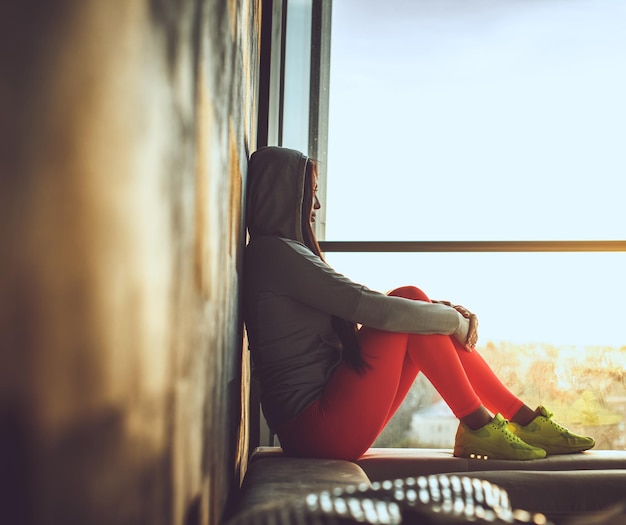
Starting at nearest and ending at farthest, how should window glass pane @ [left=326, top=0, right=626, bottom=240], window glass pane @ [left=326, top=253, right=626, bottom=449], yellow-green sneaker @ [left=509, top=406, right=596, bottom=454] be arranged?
yellow-green sneaker @ [left=509, top=406, right=596, bottom=454]
window glass pane @ [left=326, top=253, right=626, bottom=449]
window glass pane @ [left=326, top=0, right=626, bottom=240]

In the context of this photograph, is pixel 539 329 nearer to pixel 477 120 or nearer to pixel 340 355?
pixel 477 120

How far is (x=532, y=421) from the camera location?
2.11 meters

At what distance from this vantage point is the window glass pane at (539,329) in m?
2.76

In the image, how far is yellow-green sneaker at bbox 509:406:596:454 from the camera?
2074 mm

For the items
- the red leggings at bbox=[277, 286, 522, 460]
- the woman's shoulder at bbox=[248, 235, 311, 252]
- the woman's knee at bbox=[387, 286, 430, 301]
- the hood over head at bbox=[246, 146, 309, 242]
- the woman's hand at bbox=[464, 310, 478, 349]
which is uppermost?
the hood over head at bbox=[246, 146, 309, 242]

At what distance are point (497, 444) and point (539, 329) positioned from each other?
3.15 ft

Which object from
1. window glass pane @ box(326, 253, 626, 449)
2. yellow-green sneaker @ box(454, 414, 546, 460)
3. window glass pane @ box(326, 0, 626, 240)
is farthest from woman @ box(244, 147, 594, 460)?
window glass pane @ box(326, 0, 626, 240)

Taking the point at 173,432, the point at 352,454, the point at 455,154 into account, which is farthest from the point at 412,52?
the point at 173,432

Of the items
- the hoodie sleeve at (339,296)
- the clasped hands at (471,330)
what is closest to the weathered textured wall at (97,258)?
the hoodie sleeve at (339,296)

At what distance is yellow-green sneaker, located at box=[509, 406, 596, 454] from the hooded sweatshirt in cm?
39

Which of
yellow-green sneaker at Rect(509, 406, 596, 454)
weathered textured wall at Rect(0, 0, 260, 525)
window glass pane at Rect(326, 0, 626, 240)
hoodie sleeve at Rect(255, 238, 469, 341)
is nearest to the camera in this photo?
weathered textured wall at Rect(0, 0, 260, 525)

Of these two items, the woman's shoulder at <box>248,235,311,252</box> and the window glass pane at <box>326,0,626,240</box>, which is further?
the window glass pane at <box>326,0,626,240</box>

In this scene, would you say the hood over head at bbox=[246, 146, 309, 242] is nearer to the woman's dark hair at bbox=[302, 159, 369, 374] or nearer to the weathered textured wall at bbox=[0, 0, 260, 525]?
the woman's dark hair at bbox=[302, 159, 369, 374]

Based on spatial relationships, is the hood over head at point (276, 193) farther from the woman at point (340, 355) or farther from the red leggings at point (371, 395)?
the red leggings at point (371, 395)
